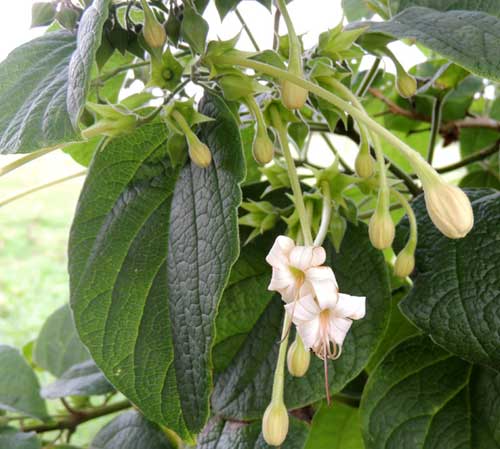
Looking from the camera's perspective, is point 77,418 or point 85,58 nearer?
point 85,58

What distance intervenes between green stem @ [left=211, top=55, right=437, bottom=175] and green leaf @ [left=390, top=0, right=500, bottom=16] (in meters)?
0.10

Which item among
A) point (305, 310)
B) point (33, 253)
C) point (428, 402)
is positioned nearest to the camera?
point (305, 310)

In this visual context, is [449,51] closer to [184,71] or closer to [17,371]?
[184,71]

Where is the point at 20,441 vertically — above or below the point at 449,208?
below

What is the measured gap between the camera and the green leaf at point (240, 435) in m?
0.33

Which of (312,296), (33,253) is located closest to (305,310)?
(312,296)

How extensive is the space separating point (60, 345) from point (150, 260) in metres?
0.25

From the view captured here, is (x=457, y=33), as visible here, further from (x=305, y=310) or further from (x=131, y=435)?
(x=131, y=435)

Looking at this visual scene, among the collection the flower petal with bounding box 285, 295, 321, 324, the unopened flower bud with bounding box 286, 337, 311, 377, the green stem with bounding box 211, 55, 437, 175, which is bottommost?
the unopened flower bud with bounding box 286, 337, 311, 377

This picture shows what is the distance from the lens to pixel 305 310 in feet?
0.74

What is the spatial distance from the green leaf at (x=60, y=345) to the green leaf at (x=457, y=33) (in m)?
0.32

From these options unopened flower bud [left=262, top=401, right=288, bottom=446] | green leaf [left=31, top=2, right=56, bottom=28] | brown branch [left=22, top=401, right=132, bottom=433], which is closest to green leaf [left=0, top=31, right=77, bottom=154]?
green leaf [left=31, top=2, right=56, bottom=28]

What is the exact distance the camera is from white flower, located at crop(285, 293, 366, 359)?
0.23m

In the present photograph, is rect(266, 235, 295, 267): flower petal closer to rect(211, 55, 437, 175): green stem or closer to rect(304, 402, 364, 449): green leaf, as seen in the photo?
rect(211, 55, 437, 175): green stem
